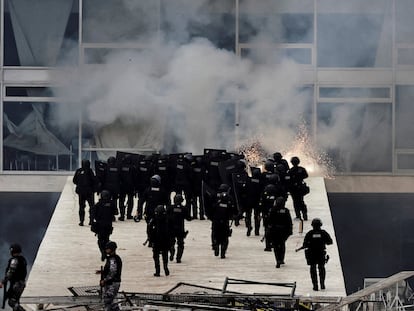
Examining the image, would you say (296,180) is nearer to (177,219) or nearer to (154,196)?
(154,196)

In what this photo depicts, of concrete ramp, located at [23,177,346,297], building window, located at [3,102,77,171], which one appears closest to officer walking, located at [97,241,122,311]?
concrete ramp, located at [23,177,346,297]

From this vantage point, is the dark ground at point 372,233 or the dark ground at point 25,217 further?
the dark ground at point 25,217

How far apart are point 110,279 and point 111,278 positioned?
18mm

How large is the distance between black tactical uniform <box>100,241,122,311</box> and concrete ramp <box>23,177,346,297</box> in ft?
8.39

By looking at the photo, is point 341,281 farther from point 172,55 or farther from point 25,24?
point 25,24

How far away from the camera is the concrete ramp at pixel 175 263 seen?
20656 millimetres

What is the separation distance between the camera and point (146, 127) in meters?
29.5

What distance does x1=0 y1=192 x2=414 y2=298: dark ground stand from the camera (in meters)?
29.0

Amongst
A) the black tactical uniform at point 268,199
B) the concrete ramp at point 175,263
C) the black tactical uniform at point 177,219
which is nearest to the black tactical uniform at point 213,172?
the concrete ramp at point 175,263

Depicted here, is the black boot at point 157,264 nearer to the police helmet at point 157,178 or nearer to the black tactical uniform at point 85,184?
the police helmet at point 157,178

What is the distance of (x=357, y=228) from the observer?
29.4m

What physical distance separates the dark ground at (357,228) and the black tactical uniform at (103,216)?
25.8 feet

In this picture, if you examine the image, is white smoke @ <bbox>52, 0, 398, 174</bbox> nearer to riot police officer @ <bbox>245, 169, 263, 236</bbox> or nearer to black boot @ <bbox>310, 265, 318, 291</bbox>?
riot police officer @ <bbox>245, 169, 263, 236</bbox>

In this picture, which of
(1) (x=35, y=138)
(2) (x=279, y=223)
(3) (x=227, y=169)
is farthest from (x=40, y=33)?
(2) (x=279, y=223)
